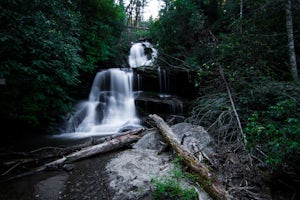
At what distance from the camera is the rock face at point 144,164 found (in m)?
3.11

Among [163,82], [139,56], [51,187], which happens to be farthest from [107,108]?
[139,56]

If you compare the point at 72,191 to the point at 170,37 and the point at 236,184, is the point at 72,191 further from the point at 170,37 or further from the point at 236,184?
the point at 170,37

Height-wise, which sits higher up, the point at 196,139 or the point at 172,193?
the point at 196,139

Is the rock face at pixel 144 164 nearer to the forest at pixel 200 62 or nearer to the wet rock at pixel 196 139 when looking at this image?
the wet rock at pixel 196 139

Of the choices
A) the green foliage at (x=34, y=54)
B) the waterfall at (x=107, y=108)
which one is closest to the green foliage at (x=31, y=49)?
the green foliage at (x=34, y=54)

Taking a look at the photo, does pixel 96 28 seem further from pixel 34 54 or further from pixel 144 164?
pixel 144 164

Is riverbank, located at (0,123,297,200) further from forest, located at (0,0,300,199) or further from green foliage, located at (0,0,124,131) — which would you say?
green foliage, located at (0,0,124,131)

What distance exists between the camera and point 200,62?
32.2ft

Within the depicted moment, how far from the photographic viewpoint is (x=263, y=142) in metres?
3.84

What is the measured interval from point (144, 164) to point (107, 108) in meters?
6.75

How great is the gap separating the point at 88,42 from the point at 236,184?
9.39m

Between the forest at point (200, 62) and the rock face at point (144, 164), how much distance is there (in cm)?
69

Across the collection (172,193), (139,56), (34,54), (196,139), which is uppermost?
(139,56)

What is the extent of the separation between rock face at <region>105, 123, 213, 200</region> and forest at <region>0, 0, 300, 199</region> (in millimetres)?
690
